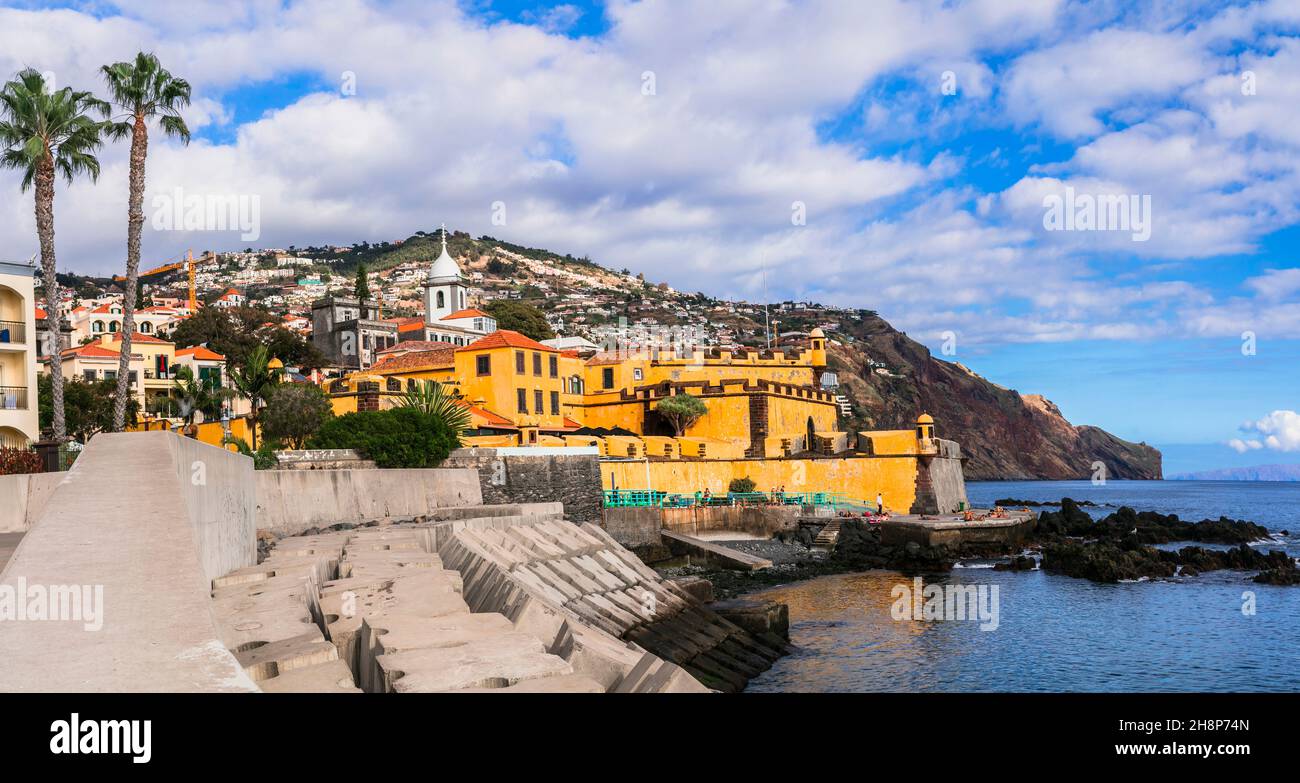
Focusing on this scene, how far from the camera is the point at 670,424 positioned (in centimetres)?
A: 5169

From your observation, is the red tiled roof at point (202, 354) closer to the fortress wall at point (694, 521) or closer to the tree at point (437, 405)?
the tree at point (437, 405)

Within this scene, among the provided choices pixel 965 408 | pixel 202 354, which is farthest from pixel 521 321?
pixel 965 408

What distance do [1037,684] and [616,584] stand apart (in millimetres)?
8114

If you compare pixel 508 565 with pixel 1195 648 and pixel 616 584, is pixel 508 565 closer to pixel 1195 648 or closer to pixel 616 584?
pixel 616 584

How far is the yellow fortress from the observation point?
43750mm

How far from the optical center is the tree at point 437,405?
34812 mm

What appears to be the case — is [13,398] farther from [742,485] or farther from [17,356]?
[742,485]

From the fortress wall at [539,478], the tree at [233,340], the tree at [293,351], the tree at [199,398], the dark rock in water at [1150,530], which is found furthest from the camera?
the tree at [293,351]

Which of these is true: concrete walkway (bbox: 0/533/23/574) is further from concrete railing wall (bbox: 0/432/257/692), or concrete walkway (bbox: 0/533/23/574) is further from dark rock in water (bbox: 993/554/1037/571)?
dark rock in water (bbox: 993/554/1037/571)

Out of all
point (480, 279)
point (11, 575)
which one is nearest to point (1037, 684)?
point (11, 575)

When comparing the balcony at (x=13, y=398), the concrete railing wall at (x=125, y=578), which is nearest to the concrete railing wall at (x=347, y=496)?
the concrete railing wall at (x=125, y=578)

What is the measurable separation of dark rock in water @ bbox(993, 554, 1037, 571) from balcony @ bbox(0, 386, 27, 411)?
31.3 metres

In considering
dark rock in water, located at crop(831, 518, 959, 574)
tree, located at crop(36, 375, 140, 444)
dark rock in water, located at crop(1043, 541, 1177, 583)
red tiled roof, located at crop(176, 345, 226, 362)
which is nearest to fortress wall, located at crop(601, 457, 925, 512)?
dark rock in water, located at crop(831, 518, 959, 574)

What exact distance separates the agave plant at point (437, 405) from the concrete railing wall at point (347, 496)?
4.32 metres
